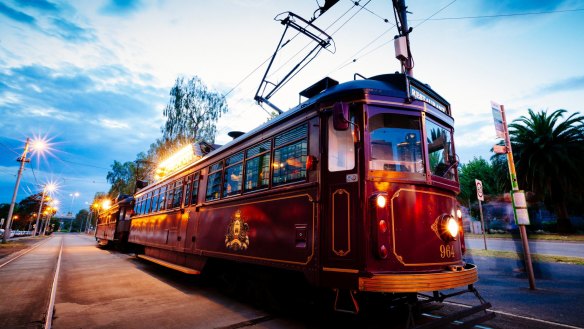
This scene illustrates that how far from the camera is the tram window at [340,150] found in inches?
154

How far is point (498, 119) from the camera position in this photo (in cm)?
781

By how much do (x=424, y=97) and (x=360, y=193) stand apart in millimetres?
1965

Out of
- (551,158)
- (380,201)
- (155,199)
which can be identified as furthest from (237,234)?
(551,158)

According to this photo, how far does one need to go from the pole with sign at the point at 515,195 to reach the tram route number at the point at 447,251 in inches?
164

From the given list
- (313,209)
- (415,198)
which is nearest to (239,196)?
(313,209)

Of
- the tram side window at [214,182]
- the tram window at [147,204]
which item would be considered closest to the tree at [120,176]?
the tram window at [147,204]

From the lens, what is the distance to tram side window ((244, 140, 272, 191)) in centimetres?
511

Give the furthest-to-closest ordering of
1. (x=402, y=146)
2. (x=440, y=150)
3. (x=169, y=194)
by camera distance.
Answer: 1. (x=169, y=194)
2. (x=440, y=150)
3. (x=402, y=146)

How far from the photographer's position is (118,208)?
17.7m

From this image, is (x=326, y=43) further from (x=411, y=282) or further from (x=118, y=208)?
(x=118, y=208)

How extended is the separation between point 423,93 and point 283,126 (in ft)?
7.26

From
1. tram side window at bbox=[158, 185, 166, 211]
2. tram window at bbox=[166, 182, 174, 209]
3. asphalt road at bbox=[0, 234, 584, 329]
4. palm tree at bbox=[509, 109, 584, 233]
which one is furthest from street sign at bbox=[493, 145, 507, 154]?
palm tree at bbox=[509, 109, 584, 233]

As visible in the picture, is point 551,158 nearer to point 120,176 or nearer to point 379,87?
point 379,87

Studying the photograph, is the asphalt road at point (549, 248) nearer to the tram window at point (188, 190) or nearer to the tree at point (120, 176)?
the tram window at point (188, 190)
